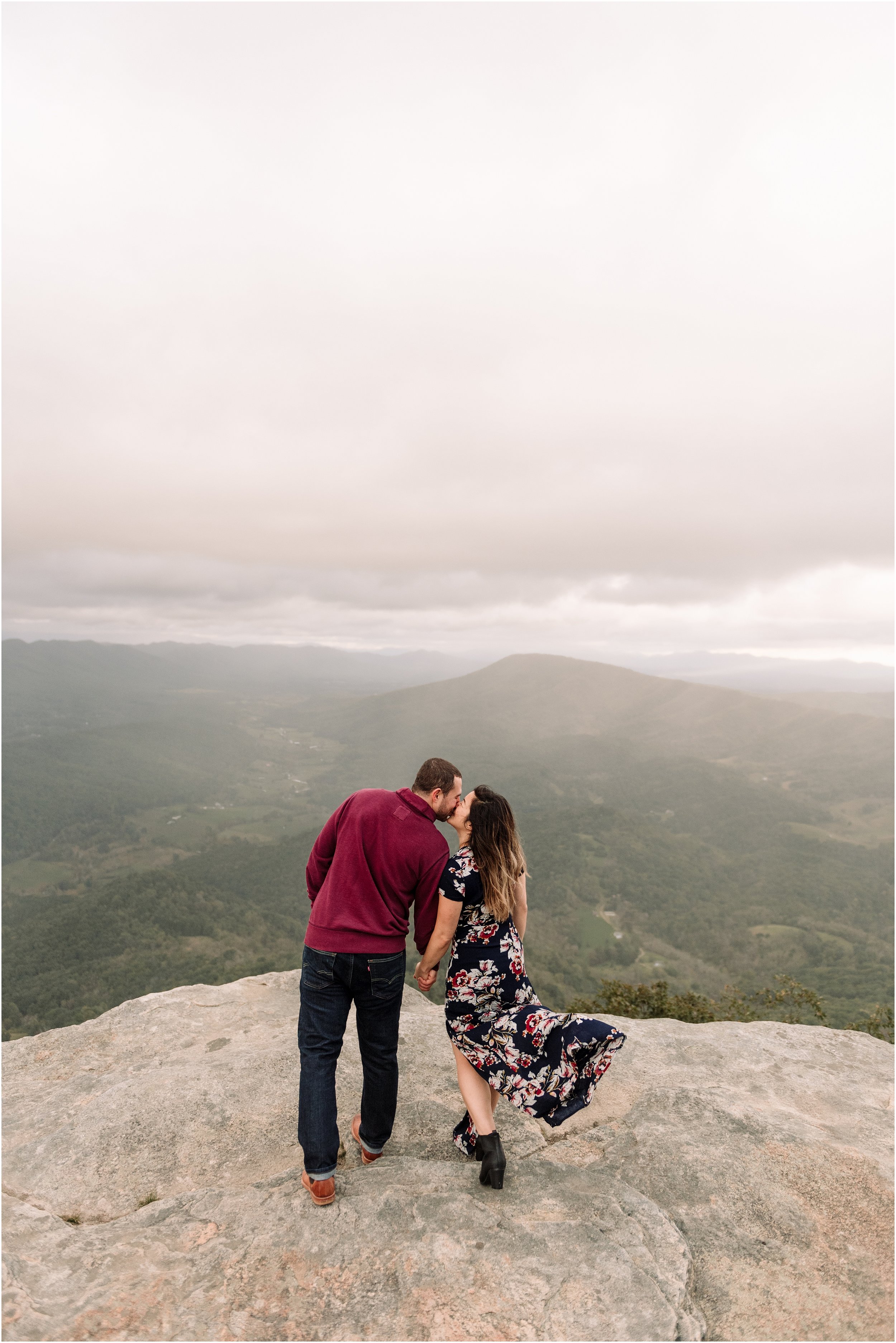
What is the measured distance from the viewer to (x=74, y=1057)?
28.2 ft

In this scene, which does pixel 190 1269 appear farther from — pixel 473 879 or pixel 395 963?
pixel 473 879

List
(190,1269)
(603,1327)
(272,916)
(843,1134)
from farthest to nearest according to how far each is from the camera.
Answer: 1. (272,916)
2. (843,1134)
3. (190,1269)
4. (603,1327)

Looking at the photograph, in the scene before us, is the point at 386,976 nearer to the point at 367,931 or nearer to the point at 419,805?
the point at 367,931

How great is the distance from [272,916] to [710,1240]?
15756 cm

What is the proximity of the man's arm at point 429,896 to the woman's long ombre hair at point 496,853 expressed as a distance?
36 cm

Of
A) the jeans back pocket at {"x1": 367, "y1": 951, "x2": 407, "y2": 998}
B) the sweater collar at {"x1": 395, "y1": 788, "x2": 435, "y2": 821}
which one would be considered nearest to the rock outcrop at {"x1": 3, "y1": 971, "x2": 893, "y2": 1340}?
the jeans back pocket at {"x1": 367, "y1": 951, "x2": 407, "y2": 998}

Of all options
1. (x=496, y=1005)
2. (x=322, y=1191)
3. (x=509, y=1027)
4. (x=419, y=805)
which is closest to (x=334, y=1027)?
(x=322, y=1191)

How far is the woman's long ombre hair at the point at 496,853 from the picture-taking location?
5281 millimetres

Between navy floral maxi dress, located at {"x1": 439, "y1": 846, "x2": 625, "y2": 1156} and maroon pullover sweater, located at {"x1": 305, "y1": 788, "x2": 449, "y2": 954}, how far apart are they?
0.29 metres

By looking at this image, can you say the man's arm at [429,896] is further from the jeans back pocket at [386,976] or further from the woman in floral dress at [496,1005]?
the jeans back pocket at [386,976]

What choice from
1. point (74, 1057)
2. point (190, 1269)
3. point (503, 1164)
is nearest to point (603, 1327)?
point (503, 1164)

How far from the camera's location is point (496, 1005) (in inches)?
222

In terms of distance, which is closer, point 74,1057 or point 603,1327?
point 603,1327

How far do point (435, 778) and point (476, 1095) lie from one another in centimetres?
315
